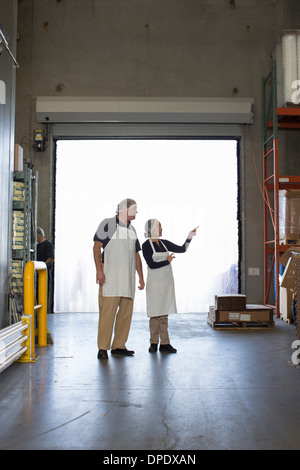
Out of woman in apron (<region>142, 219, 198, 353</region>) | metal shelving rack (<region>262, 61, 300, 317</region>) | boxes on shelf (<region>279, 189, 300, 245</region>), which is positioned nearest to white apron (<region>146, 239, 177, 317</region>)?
woman in apron (<region>142, 219, 198, 353</region>)

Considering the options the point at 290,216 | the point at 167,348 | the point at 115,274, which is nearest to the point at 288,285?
the point at 290,216

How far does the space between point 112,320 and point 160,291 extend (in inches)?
25.4

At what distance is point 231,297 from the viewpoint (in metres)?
7.14

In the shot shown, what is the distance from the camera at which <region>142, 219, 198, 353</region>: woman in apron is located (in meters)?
5.05

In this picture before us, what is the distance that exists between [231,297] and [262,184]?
346 cm

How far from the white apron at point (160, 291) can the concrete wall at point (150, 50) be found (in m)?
4.90

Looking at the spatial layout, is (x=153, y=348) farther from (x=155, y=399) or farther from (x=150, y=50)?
(x=150, y=50)

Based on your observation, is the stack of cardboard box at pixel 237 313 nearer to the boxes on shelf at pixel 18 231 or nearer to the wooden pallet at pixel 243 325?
the wooden pallet at pixel 243 325

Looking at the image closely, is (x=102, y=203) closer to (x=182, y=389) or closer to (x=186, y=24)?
(x=186, y=24)

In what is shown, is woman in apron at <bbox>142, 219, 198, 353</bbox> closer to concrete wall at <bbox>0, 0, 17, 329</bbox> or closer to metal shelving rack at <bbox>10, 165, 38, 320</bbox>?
metal shelving rack at <bbox>10, 165, 38, 320</bbox>

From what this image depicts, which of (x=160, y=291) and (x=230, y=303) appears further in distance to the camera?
(x=230, y=303)

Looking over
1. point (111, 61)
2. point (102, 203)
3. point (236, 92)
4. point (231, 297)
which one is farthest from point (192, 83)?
point (231, 297)

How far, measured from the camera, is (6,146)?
4621 millimetres

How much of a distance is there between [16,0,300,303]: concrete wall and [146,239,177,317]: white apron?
4900mm
